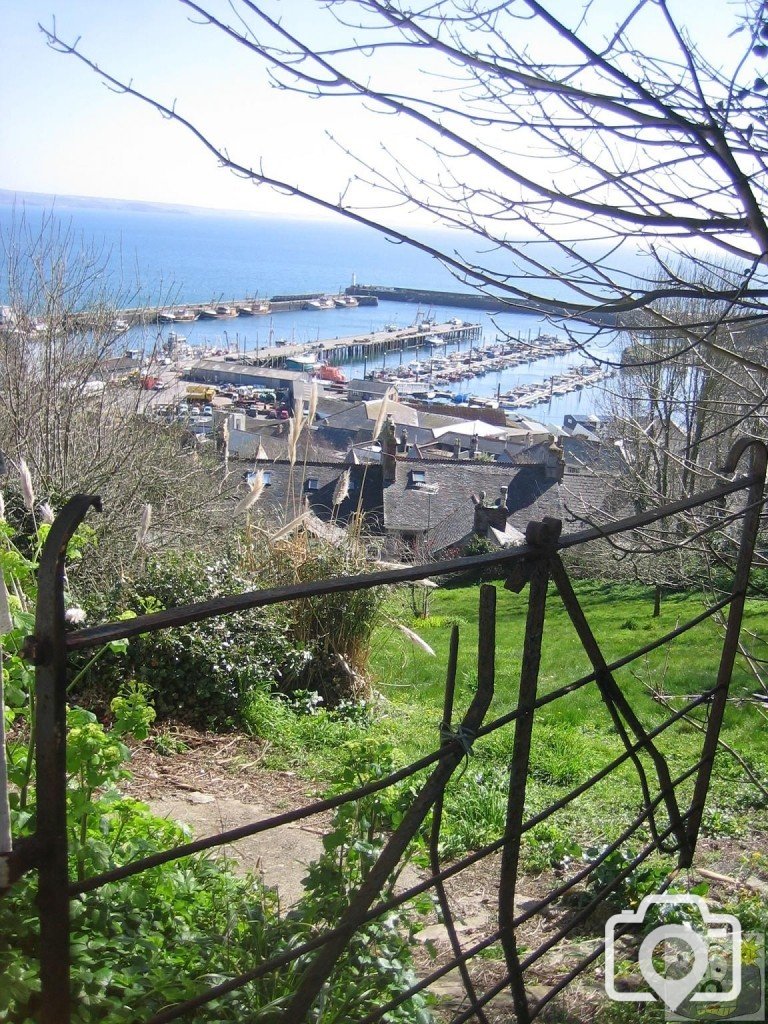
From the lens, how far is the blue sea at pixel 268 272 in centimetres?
606

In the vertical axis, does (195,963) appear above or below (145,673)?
above

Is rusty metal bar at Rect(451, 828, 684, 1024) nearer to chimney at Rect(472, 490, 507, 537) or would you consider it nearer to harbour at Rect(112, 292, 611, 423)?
chimney at Rect(472, 490, 507, 537)

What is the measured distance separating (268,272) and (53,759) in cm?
10463

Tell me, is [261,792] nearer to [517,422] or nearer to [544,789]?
[544,789]

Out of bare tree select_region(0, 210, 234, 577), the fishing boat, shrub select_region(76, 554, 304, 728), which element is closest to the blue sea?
bare tree select_region(0, 210, 234, 577)

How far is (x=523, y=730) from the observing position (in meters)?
1.53

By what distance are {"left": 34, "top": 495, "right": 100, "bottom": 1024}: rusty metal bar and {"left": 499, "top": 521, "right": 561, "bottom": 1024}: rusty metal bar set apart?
0.72 meters

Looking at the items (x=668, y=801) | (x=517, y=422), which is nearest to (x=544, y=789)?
(x=668, y=801)

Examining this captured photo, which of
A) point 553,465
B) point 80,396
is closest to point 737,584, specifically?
point 80,396

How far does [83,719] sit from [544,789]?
2.83 metres

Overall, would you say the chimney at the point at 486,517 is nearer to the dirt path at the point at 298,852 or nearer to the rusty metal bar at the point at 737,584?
the dirt path at the point at 298,852

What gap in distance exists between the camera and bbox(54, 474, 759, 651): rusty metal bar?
36.8 inches

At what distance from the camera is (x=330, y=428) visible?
4659 centimetres

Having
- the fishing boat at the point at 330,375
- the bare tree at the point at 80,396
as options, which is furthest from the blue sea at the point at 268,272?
the fishing boat at the point at 330,375
